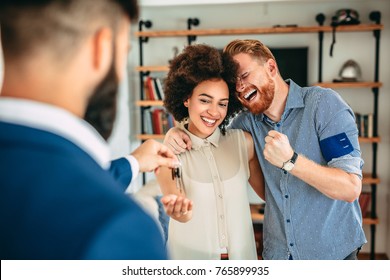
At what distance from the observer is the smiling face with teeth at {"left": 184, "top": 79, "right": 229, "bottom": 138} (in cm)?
64

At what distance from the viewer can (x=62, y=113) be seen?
287 mm

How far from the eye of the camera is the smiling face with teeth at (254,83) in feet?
2.08

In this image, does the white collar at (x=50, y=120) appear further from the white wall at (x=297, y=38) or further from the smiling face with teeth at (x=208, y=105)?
the white wall at (x=297, y=38)

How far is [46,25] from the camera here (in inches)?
11.8

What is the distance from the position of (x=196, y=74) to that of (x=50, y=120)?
40 centimetres

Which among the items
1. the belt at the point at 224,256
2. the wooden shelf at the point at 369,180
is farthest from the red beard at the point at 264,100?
the wooden shelf at the point at 369,180

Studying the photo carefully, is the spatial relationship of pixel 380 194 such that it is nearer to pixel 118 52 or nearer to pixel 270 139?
pixel 270 139

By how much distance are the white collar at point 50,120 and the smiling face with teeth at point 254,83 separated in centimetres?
38

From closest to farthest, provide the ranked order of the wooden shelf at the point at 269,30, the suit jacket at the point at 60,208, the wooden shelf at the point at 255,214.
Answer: the suit jacket at the point at 60,208 < the wooden shelf at the point at 255,214 < the wooden shelf at the point at 269,30

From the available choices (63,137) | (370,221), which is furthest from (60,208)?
(370,221)

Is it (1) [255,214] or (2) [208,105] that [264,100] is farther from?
(1) [255,214]

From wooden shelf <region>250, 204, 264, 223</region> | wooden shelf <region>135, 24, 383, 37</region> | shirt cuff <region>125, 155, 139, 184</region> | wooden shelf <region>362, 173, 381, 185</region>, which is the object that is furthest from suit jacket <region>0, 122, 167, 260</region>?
wooden shelf <region>362, 173, 381, 185</region>
